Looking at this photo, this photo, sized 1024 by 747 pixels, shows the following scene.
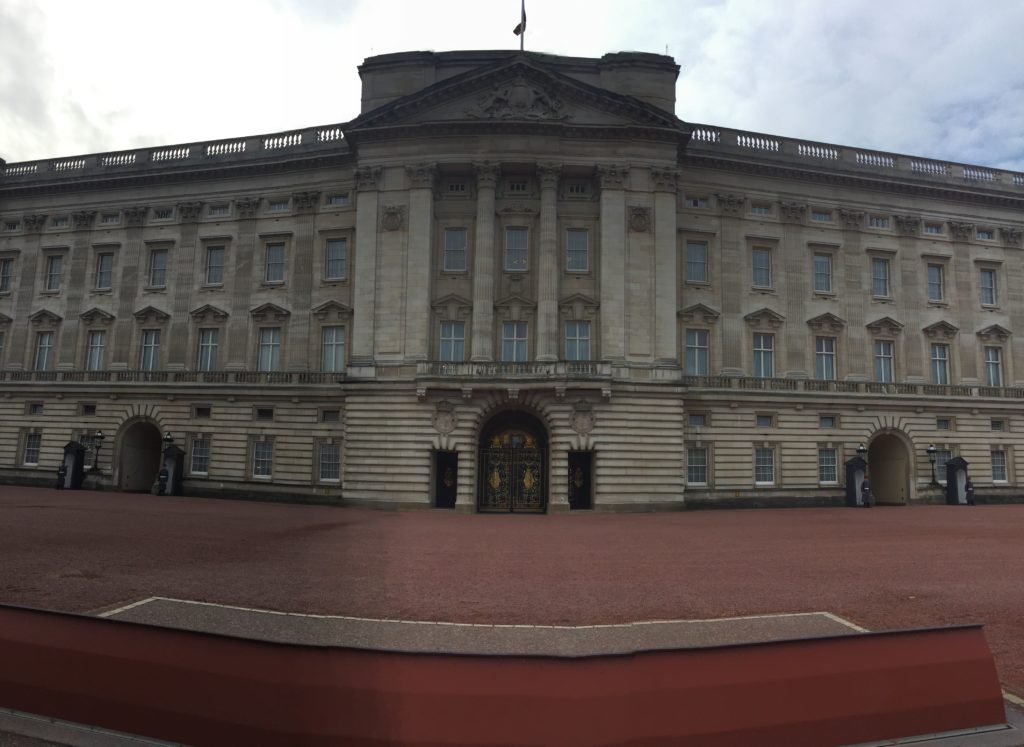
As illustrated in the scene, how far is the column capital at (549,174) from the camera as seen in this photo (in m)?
36.2

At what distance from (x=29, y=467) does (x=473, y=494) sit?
30.3 metres

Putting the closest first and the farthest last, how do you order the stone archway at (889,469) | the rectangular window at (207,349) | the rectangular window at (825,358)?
the stone archway at (889,469)
the rectangular window at (825,358)
the rectangular window at (207,349)

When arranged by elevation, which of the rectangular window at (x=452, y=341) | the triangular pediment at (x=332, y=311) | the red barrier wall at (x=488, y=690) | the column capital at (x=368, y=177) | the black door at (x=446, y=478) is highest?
the column capital at (x=368, y=177)

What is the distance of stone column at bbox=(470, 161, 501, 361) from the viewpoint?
116 ft

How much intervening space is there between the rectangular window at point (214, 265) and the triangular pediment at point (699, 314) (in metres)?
28.4

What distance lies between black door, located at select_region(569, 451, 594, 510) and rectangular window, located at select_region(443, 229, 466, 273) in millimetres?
11811

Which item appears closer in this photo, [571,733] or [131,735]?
[571,733]

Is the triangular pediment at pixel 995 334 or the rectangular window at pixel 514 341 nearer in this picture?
the rectangular window at pixel 514 341

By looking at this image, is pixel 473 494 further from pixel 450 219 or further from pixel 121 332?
pixel 121 332

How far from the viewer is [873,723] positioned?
5.89m

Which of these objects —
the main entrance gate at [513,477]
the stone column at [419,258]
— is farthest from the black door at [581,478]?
the stone column at [419,258]

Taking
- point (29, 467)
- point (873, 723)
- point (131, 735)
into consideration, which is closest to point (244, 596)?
point (131, 735)

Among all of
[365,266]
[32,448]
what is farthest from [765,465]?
[32,448]

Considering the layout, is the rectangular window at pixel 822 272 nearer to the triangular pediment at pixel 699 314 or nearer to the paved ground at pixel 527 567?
the triangular pediment at pixel 699 314
